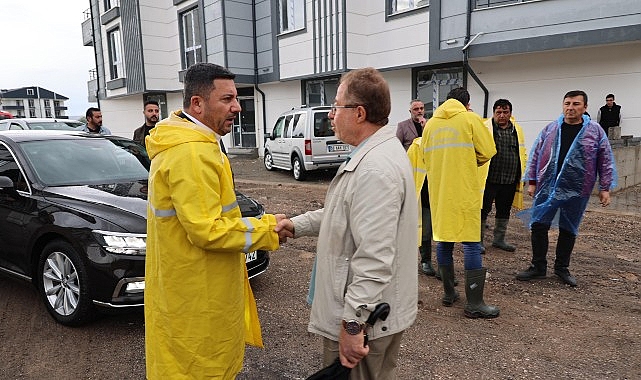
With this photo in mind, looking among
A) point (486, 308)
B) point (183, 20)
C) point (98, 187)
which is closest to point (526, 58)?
point (486, 308)

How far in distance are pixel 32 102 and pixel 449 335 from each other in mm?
102299

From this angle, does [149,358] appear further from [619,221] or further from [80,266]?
[619,221]

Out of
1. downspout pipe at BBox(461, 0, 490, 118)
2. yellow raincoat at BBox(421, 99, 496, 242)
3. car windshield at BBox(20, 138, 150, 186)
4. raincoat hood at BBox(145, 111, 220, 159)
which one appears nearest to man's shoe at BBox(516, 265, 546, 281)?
yellow raincoat at BBox(421, 99, 496, 242)

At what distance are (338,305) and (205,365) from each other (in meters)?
0.71

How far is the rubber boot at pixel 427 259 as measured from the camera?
4936 millimetres

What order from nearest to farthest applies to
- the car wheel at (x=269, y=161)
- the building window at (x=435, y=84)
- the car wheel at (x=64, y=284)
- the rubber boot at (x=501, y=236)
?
the car wheel at (x=64, y=284)
the rubber boot at (x=501, y=236)
the building window at (x=435, y=84)
the car wheel at (x=269, y=161)

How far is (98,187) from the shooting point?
416 cm

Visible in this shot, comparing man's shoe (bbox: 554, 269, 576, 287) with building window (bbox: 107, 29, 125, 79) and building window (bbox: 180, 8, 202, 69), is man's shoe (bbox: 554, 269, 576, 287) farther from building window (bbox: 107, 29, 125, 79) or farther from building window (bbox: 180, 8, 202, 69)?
building window (bbox: 107, 29, 125, 79)

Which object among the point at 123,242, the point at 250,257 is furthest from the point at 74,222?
the point at 250,257

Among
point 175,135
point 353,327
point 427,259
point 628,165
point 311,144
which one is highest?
point 175,135

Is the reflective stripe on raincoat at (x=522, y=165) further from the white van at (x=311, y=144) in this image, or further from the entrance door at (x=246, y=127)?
the entrance door at (x=246, y=127)

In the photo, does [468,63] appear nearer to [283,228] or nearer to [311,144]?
[311,144]

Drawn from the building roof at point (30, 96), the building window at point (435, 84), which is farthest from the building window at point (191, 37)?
the building roof at point (30, 96)

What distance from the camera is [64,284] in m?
3.74
